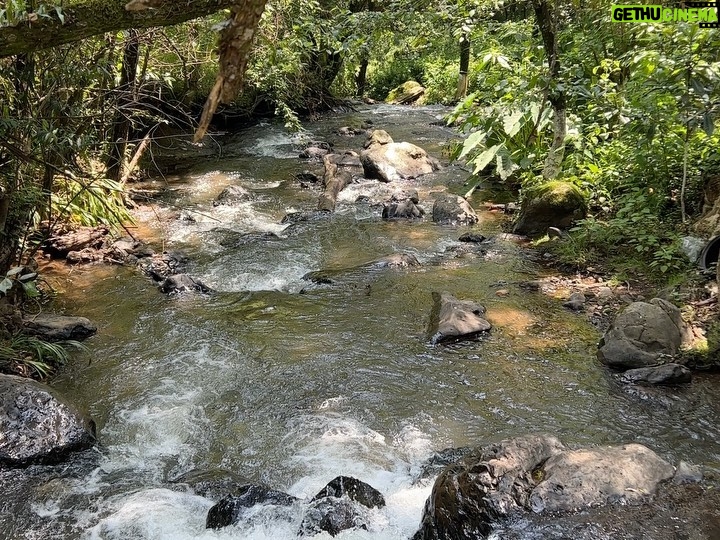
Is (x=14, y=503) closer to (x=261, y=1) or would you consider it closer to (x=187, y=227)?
(x=261, y=1)

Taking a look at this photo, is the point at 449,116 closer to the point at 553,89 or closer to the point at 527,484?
the point at 553,89

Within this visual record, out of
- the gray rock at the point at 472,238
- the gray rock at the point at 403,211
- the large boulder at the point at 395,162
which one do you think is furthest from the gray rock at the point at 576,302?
the large boulder at the point at 395,162

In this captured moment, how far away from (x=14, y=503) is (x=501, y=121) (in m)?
8.66

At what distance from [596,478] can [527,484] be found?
0.41 m

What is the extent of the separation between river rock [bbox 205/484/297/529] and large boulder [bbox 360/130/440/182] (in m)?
9.64

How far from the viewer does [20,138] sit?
5.11m

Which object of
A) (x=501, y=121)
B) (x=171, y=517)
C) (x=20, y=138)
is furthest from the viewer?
(x=501, y=121)

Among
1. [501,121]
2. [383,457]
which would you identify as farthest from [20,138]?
[501,121]

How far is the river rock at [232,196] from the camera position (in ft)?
37.5

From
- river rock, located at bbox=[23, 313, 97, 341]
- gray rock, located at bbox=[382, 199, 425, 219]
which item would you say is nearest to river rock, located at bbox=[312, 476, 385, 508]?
river rock, located at bbox=[23, 313, 97, 341]

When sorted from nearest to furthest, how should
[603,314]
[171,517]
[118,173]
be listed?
[171,517], [603,314], [118,173]

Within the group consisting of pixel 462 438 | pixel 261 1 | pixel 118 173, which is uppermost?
pixel 261 1

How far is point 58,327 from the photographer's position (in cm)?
621

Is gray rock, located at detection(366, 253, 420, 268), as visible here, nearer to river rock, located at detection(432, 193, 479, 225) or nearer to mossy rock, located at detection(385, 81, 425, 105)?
river rock, located at detection(432, 193, 479, 225)
